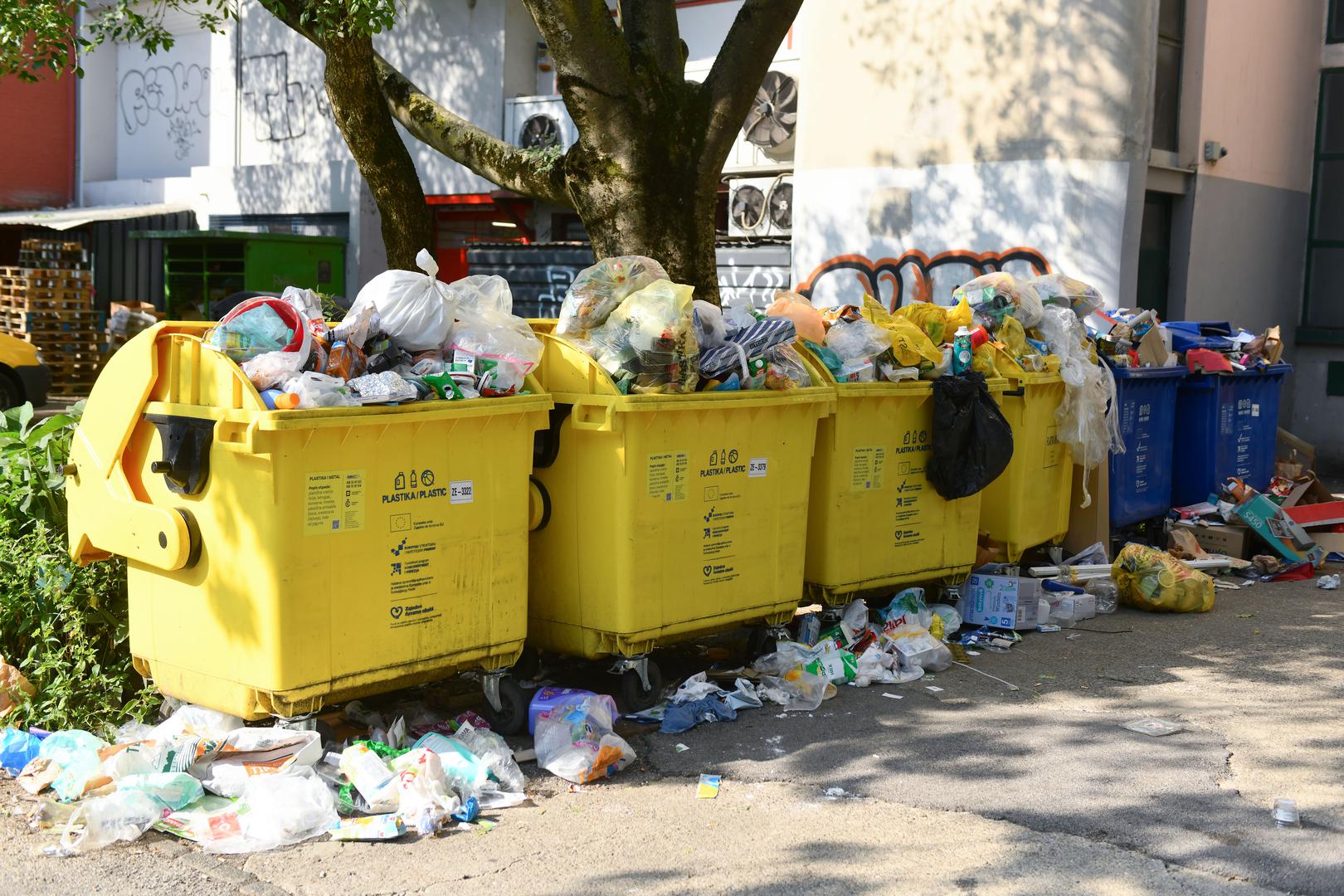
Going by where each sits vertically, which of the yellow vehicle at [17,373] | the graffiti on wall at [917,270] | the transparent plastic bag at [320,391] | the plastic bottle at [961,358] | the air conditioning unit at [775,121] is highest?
the air conditioning unit at [775,121]

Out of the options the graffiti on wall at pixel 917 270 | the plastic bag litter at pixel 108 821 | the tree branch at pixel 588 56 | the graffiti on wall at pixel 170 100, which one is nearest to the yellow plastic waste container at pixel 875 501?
the tree branch at pixel 588 56

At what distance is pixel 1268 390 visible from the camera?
389 inches

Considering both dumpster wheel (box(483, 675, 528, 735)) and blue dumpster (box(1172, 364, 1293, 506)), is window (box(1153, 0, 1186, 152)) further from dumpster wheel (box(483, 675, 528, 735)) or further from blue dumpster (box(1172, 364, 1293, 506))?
dumpster wheel (box(483, 675, 528, 735))

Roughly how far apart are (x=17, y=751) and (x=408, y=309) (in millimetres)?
1961

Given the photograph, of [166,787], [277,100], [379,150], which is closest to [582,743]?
[166,787]

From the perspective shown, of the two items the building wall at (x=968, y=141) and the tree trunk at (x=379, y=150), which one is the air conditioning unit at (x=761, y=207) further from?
the tree trunk at (x=379, y=150)

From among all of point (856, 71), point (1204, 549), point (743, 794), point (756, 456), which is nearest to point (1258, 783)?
point (743, 794)

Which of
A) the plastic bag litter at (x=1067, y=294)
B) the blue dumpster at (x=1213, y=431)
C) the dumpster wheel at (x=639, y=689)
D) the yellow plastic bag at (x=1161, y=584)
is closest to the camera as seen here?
the dumpster wheel at (x=639, y=689)

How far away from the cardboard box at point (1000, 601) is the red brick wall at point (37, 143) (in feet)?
67.6

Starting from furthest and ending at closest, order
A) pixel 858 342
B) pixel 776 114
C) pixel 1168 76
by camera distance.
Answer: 1. pixel 776 114
2. pixel 1168 76
3. pixel 858 342

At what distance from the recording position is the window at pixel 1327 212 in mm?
13766

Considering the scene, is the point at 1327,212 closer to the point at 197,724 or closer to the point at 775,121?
the point at 775,121

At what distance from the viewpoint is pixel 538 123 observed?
16.7m

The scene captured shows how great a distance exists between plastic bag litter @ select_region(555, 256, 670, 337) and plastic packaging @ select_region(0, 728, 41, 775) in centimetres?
240
